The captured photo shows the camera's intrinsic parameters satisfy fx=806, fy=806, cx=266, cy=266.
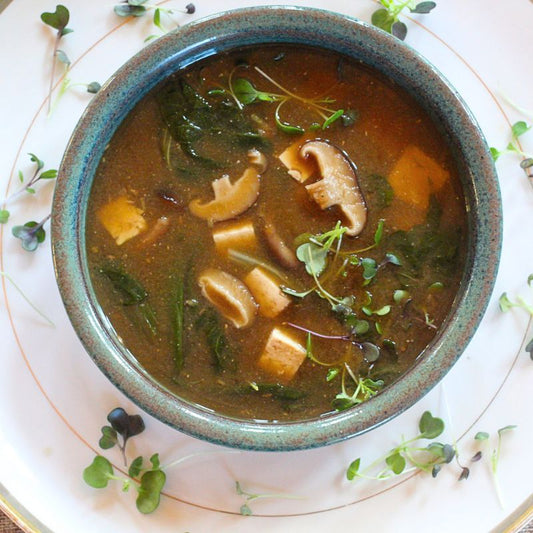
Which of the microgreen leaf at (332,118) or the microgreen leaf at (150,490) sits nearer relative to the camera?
the microgreen leaf at (332,118)

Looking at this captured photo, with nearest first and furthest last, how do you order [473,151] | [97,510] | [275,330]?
[473,151] → [275,330] → [97,510]

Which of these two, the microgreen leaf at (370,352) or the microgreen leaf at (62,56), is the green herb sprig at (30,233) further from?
the microgreen leaf at (370,352)

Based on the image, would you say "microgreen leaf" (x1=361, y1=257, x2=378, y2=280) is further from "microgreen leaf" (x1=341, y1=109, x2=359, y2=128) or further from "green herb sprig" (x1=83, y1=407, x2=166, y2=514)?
"green herb sprig" (x1=83, y1=407, x2=166, y2=514)

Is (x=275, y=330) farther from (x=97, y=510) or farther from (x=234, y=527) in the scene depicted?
(x=97, y=510)

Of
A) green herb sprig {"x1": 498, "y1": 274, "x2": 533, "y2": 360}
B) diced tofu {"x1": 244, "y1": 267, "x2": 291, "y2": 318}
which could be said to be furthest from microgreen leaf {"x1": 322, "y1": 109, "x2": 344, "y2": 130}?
green herb sprig {"x1": 498, "y1": 274, "x2": 533, "y2": 360}

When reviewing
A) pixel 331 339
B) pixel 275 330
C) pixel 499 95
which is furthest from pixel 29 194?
pixel 499 95

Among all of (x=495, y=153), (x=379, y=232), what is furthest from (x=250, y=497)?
(x=495, y=153)

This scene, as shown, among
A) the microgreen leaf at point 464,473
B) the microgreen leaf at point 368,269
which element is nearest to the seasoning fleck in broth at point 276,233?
the microgreen leaf at point 368,269
